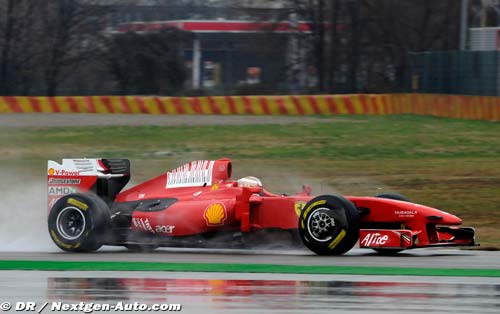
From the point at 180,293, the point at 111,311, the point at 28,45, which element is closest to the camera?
the point at 111,311

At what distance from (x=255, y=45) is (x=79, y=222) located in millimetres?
37549

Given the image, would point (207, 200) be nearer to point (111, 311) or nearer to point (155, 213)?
point (155, 213)

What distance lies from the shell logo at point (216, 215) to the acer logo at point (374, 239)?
1.52m

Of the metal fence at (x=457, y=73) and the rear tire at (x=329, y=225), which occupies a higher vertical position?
the metal fence at (x=457, y=73)

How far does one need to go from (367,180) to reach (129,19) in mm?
34277

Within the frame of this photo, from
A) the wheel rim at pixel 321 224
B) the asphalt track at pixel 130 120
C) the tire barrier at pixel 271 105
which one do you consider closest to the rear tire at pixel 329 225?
the wheel rim at pixel 321 224

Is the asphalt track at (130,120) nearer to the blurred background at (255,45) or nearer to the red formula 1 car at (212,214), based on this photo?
the blurred background at (255,45)

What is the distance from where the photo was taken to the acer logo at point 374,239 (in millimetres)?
10516

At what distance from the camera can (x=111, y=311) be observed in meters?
7.54

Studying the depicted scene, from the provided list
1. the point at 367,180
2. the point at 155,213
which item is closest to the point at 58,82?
the point at 367,180

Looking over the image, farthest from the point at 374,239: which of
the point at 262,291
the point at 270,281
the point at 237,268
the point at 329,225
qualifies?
the point at 262,291

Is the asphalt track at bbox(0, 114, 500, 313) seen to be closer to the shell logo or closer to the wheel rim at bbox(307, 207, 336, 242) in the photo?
the wheel rim at bbox(307, 207, 336, 242)

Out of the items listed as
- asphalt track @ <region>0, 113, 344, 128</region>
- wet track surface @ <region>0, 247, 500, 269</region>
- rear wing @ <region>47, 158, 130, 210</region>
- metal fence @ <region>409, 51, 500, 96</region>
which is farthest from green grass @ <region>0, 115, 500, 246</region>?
rear wing @ <region>47, 158, 130, 210</region>

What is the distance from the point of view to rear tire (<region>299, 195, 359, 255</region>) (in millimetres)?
10352
